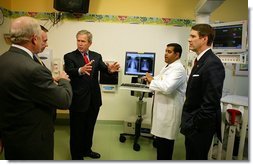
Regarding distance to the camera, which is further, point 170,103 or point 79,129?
point 79,129

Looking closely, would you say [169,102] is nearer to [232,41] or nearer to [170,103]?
[170,103]

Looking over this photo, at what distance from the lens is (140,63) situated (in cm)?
283

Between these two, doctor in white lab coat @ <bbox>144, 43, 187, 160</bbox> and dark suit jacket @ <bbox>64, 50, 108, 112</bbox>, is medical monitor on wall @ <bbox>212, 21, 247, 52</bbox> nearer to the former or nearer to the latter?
doctor in white lab coat @ <bbox>144, 43, 187, 160</bbox>

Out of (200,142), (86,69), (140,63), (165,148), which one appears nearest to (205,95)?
(200,142)

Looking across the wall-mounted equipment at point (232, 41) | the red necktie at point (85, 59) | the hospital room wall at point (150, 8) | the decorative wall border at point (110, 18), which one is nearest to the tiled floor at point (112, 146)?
the red necktie at point (85, 59)

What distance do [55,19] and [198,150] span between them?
274 centimetres

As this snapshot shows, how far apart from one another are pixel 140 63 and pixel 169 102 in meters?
1.01

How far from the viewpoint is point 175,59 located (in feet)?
6.63

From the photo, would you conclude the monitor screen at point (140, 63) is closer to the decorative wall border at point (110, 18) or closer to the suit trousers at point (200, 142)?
the decorative wall border at point (110, 18)

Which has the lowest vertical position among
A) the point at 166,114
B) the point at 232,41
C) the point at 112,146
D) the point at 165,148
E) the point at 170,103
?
the point at 112,146

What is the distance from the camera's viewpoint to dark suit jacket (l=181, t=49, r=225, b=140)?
1439 millimetres

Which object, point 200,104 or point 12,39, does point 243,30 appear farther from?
point 12,39

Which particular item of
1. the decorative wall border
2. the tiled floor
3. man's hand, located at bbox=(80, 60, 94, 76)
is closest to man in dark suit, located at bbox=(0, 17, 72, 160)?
man's hand, located at bbox=(80, 60, 94, 76)

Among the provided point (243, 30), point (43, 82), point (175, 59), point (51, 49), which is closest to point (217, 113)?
point (175, 59)
